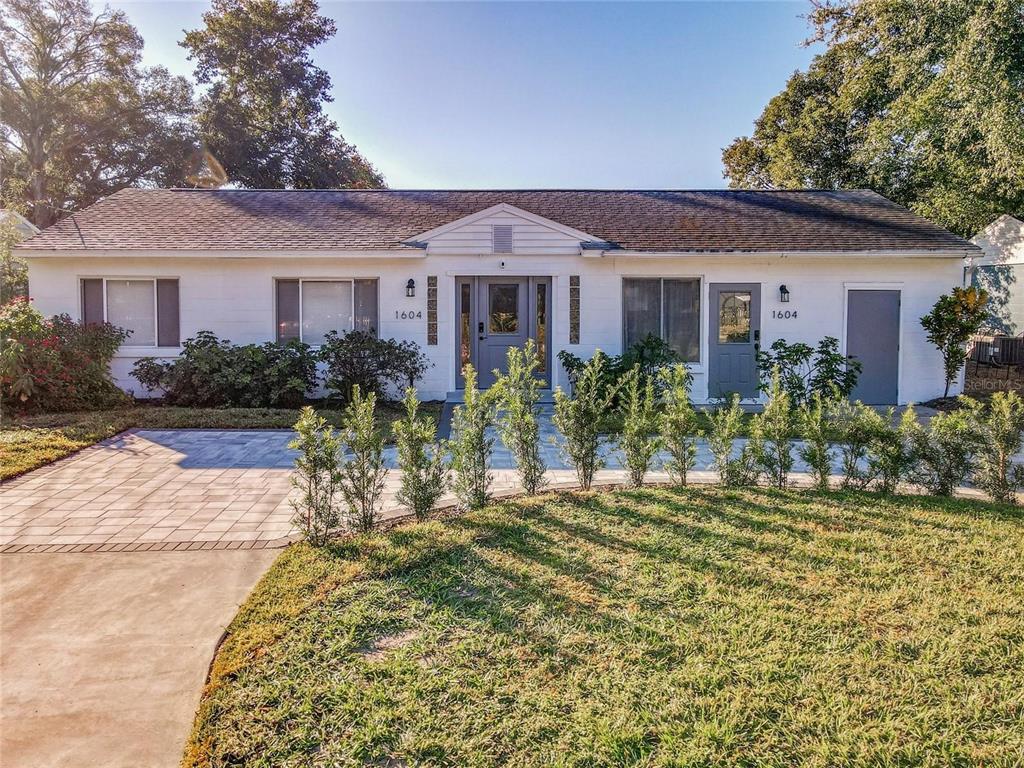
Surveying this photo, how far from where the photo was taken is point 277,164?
26.0 meters

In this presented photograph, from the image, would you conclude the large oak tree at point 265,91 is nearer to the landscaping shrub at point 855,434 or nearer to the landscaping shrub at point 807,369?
the landscaping shrub at point 807,369

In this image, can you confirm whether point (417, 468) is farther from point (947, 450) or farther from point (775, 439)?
point (947, 450)

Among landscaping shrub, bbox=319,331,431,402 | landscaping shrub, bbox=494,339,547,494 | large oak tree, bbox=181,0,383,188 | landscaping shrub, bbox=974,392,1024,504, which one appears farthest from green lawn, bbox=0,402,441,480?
large oak tree, bbox=181,0,383,188

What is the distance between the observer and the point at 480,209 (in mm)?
13227

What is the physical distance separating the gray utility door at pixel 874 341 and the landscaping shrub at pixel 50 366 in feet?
43.2

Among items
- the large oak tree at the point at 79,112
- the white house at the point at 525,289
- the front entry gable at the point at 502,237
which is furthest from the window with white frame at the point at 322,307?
the large oak tree at the point at 79,112

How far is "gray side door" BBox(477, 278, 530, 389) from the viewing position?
38.5ft

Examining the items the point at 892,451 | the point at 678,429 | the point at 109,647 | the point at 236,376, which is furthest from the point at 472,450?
the point at 236,376

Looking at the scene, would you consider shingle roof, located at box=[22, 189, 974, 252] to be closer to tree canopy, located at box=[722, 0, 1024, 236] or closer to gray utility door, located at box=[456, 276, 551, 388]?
gray utility door, located at box=[456, 276, 551, 388]

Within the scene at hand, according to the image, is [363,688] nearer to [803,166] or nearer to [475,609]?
[475,609]

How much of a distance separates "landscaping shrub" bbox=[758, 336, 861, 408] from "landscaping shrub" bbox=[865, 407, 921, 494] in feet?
13.0

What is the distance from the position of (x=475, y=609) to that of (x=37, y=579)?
293 cm

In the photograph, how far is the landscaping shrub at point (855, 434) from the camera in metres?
5.71

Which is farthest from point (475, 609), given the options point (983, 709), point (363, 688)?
point (983, 709)
